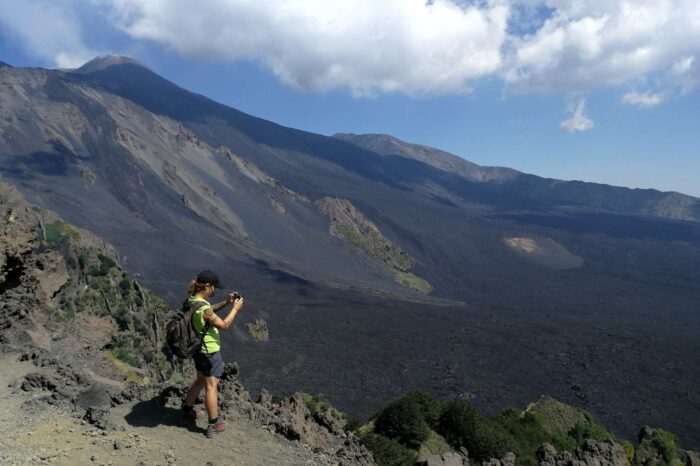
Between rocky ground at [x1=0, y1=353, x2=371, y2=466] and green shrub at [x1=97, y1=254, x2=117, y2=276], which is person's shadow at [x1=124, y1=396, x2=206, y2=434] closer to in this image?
rocky ground at [x1=0, y1=353, x2=371, y2=466]

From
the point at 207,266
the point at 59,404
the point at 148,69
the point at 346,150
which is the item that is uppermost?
the point at 148,69

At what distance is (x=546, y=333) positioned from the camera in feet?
144

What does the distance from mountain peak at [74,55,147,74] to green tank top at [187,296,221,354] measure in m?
147

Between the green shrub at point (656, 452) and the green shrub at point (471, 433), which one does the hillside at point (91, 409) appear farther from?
the green shrub at point (656, 452)

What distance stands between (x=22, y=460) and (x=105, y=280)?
2119 centimetres

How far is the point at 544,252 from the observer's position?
85.9 meters

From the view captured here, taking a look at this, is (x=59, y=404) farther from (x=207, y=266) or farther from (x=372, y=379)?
(x=207, y=266)

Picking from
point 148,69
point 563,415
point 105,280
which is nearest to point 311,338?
point 105,280

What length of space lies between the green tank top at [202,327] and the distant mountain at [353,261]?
74.2ft

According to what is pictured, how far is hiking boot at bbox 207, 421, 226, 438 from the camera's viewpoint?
17.3 feet

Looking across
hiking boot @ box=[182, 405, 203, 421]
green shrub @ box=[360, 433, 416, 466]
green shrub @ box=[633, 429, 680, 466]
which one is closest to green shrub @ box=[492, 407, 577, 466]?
green shrub @ box=[633, 429, 680, 466]

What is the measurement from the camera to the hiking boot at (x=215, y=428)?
526 centimetres

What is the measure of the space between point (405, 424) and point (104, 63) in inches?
6002

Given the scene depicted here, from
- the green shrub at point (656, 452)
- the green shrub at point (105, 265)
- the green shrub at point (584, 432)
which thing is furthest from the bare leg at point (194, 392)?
the green shrub at point (105, 265)
